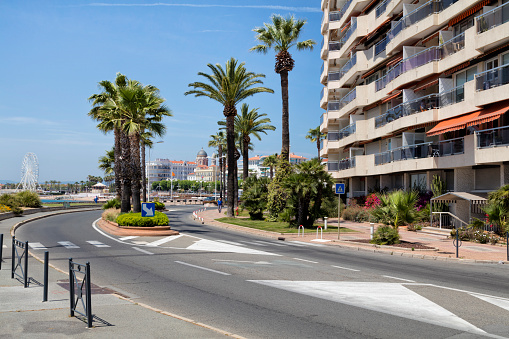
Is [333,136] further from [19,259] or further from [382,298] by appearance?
[19,259]

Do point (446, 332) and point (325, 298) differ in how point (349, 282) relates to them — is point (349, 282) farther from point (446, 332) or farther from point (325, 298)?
point (446, 332)

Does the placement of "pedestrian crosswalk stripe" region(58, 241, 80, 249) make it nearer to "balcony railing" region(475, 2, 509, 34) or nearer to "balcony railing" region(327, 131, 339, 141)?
"balcony railing" region(475, 2, 509, 34)

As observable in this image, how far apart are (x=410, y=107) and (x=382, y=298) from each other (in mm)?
26858

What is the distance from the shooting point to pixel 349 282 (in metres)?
12.5

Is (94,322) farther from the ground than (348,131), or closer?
closer

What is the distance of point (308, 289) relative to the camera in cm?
1142

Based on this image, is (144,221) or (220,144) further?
(220,144)

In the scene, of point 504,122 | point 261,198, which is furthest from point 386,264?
point 261,198

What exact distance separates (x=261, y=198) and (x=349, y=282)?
27.5m

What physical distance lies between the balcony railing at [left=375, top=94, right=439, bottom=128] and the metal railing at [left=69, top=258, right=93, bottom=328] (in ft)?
93.3

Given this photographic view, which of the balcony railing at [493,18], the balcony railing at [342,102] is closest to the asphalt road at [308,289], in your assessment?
the balcony railing at [493,18]

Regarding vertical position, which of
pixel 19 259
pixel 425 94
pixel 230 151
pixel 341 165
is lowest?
pixel 19 259

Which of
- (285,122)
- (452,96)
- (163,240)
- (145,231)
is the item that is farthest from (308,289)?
(285,122)

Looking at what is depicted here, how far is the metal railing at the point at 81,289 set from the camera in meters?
7.55
